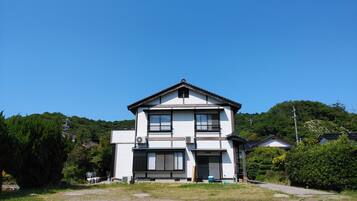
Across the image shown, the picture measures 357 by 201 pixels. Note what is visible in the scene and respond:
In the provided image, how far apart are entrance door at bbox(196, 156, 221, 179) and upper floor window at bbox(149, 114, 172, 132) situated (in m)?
3.43

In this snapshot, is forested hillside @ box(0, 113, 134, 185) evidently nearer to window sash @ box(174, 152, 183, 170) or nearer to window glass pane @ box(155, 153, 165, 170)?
window glass pane @ box(155, 153, 165, 170)

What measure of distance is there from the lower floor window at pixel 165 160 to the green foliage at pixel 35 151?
22.7 ft

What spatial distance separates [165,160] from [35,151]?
374 inches

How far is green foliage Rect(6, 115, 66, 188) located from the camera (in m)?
16.1

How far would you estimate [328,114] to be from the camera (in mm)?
65938

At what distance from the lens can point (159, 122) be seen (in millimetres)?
24062

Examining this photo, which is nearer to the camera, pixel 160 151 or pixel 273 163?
pixel 160 151

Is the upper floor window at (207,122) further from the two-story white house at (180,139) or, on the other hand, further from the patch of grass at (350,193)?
the patch of grass at (350,193)

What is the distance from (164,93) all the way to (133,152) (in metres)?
5.17

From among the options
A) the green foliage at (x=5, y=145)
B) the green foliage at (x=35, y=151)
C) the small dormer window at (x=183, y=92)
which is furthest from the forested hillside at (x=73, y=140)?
the small dormer window at (x=183, y=92)

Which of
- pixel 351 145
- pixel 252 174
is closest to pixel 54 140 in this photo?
pixel 351 145

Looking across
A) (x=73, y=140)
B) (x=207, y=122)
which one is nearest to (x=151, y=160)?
(x=207, y=122)

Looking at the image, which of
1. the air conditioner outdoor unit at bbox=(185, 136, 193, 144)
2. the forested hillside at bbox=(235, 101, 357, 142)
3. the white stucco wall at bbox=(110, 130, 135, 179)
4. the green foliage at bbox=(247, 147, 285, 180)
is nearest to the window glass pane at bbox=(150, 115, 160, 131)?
the white stucco wall at bbox=(110, 130, 135, 179)

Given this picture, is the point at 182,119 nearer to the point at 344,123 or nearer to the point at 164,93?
the point at 164,93
